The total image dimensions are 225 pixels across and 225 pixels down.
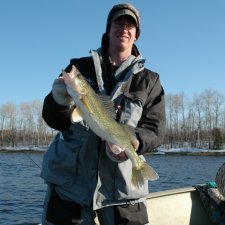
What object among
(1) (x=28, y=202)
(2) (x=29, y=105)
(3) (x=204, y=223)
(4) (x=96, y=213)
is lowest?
(1) (x=28, y=202)

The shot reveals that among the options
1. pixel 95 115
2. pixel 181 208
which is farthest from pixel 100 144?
pixel 181 208

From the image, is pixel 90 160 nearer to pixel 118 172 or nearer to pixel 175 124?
pixel 118 172

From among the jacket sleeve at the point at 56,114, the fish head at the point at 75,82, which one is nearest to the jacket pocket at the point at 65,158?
the jacket sleeve at the point at 56,114

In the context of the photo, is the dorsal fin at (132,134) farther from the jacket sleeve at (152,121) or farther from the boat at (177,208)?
the boat at (177,208)

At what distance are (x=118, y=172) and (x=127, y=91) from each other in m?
0.76

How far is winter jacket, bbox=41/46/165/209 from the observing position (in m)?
3.56

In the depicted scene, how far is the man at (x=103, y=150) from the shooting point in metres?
3.56

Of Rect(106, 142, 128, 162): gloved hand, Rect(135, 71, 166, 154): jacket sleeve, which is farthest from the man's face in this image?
Rect(106, 142, 128, 162): gloved hand

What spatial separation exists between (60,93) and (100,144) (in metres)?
0.63

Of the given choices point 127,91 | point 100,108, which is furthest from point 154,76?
point 100,108

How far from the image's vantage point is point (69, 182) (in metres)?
3.59

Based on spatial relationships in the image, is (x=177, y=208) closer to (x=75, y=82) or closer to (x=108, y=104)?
(x=108, y=104)

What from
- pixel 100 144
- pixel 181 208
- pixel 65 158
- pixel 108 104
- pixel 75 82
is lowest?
pixel 181 208

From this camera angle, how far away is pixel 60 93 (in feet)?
11.0
